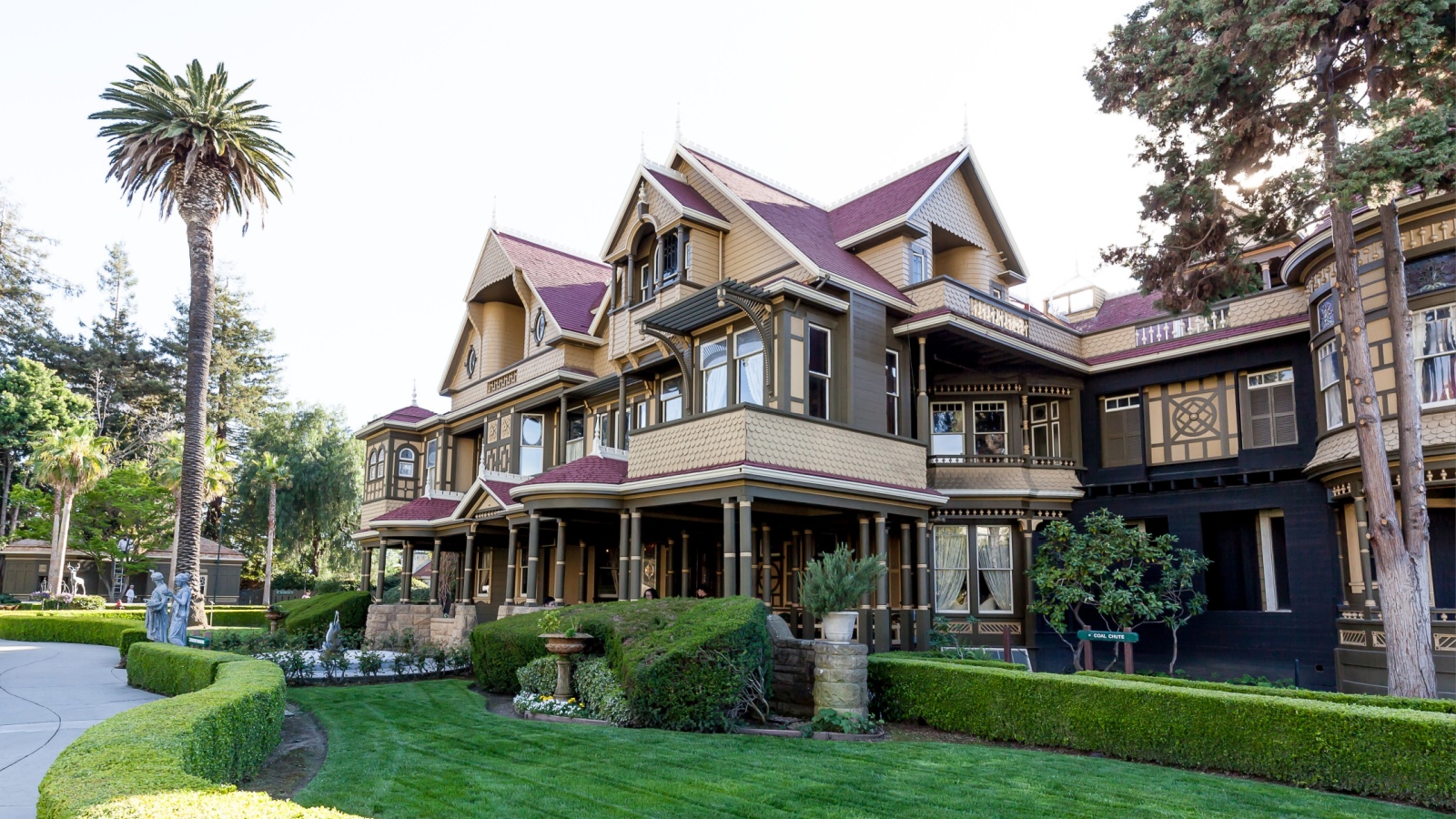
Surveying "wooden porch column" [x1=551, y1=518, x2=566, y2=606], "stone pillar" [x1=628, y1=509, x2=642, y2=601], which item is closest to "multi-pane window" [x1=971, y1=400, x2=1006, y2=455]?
"stone pillar" [x1=628, y1=509, x2=642, y2=601]

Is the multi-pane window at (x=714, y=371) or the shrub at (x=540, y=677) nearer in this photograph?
the shrub at (x=540, y=677)

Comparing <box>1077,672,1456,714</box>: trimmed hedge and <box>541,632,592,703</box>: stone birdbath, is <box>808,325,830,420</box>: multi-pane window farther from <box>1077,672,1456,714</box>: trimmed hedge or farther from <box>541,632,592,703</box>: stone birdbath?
<box>1077,672,1456,714</box>: trimmed hedge

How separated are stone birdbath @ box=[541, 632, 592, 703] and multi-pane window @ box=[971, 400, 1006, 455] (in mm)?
12764

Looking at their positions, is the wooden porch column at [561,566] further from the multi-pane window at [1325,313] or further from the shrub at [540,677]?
the multi-pane window at [1325,313]

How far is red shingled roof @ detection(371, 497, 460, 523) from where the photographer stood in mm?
29094

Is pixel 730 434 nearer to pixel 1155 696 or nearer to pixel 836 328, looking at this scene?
pixel 836 328

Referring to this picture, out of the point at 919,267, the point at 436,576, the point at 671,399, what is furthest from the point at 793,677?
the point at 436,576

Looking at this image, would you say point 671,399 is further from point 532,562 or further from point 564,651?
point 564,651

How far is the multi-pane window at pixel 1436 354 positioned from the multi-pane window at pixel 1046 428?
817 cm

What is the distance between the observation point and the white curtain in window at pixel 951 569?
22469 millimetres

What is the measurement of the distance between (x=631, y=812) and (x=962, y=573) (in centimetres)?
1604

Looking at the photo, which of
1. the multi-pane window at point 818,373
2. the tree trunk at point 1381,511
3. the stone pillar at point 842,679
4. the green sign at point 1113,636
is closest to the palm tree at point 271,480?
the multi-pane window at point 818,373

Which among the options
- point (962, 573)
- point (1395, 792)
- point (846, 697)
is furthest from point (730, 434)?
point (1395, 792)

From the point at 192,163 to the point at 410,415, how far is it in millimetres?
10838
